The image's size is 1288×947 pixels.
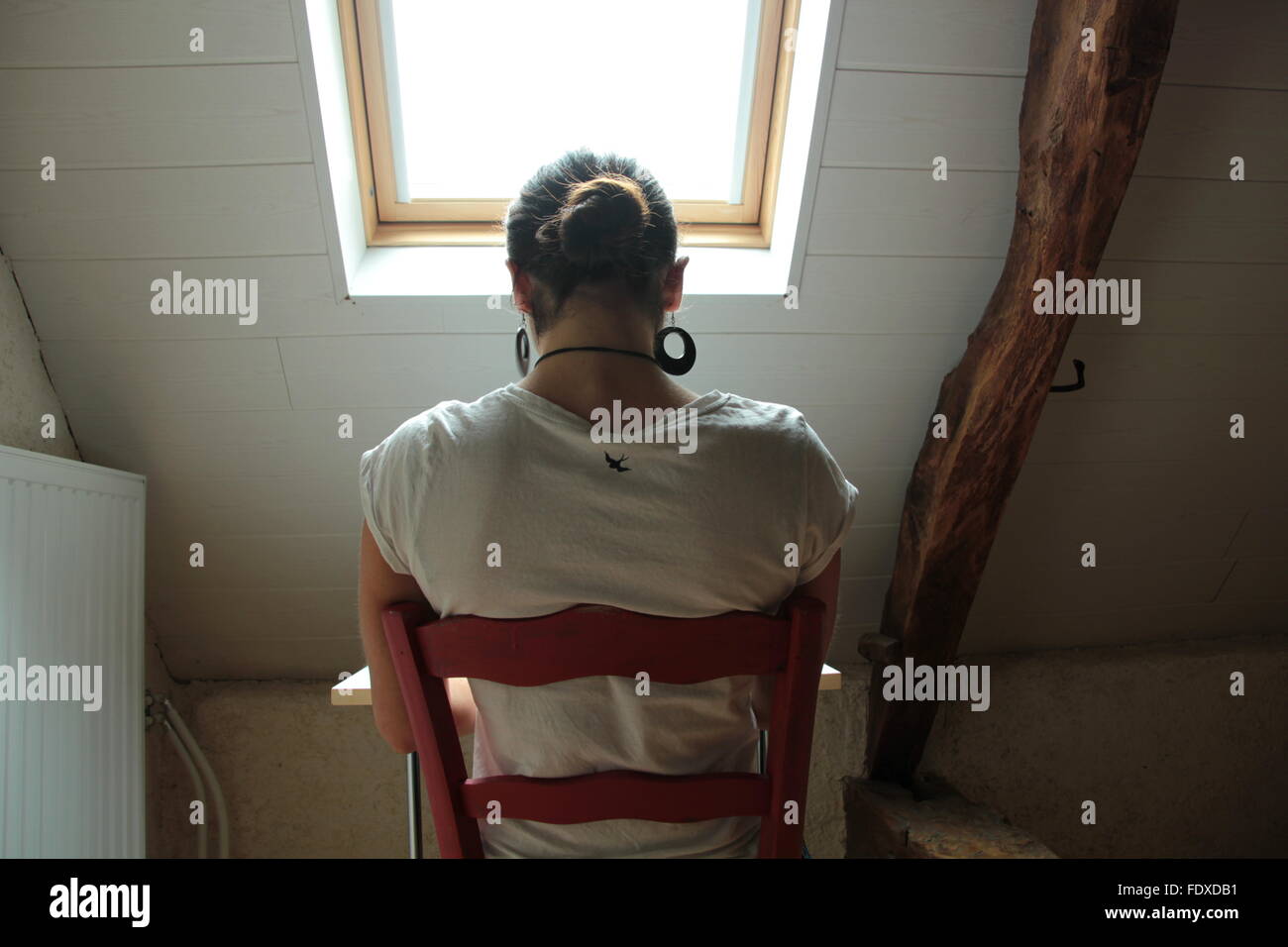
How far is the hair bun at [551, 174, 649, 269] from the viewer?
94 centimetres

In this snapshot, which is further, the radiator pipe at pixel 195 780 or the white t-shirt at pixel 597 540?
the radiator pipe at pixel 195 780

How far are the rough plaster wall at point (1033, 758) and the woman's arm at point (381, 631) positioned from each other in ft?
4.05

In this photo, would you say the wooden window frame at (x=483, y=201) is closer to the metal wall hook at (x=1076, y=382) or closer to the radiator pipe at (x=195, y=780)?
the metal wall hook at (x=1076, y=382)

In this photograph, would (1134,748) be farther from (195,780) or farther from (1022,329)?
(195,780)

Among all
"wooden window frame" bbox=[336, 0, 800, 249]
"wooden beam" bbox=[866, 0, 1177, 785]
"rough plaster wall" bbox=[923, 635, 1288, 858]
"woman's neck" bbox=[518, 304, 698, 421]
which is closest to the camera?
"woman's neck" bbox=[518, 304, 698, 421]

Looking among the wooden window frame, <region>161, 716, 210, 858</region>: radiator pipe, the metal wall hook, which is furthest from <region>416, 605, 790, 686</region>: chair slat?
<region>161, 716, 210, 858</region>: radiator pipe

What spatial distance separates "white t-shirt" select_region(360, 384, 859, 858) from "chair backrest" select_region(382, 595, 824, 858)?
4 cm

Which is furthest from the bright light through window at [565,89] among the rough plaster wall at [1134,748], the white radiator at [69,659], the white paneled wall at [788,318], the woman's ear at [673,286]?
the rough plaster wall at [1134,748]

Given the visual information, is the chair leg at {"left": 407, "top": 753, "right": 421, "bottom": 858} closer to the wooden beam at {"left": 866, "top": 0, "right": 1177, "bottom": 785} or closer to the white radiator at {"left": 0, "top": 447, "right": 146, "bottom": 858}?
the white radiator at {"left": 0, "top": 447, "right": 146, "bottom": 858}

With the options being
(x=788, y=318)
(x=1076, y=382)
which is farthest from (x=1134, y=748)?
(x=788, y=318)

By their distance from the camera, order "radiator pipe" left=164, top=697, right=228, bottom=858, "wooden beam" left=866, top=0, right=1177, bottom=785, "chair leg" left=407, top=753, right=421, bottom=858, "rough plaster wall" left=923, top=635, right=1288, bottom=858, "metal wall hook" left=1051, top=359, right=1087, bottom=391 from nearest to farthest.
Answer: "chair leg" left=407, top=753, right=421, bottom=858 < "wooden beam" left=866, top=0, right=1177, bottom=785 < "metal wall hook" left=1051, top=359, right=1087, bottom=391 < "radiator pipe" left=164, top=697, right=228, bottom=858 < "rough plaster wall" left=923, top=635, right=1288, bottom=858

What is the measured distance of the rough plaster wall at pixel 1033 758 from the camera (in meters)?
2.14

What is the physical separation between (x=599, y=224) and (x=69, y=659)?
46.9 inches
